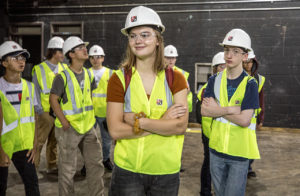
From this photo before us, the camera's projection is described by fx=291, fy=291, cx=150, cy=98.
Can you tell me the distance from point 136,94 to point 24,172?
5.78 feet

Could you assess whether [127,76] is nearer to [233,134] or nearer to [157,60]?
[157,60]

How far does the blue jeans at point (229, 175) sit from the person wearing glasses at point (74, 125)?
5.01 ft

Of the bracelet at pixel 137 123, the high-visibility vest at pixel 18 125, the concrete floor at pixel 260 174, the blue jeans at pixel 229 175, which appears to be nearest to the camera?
the bracelet at pixel 137 123

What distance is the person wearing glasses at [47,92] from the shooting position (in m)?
5.02

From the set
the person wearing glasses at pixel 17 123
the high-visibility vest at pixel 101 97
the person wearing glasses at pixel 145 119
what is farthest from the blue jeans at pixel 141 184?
the high-visibility vest at pixel 101 97

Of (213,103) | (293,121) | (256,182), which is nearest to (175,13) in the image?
(293,121)

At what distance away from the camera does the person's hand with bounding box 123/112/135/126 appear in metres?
1.92

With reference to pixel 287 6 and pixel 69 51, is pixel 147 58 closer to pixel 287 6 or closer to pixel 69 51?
pixel 69 51

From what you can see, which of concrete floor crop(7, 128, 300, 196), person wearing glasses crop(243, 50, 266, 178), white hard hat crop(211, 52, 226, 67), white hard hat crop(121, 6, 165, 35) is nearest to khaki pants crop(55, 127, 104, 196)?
concrete floor crop(7, 128, 300, 196)

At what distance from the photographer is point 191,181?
4.79 m

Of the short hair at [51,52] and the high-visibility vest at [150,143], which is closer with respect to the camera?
the high-visibility vest at [150,143]

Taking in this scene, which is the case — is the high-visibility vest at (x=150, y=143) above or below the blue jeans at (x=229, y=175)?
above

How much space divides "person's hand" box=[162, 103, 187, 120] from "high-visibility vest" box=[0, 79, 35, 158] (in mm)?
1798

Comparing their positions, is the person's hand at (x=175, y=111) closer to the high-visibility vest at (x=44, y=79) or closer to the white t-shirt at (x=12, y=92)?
the white t-shirt at (x=12, y=92)
